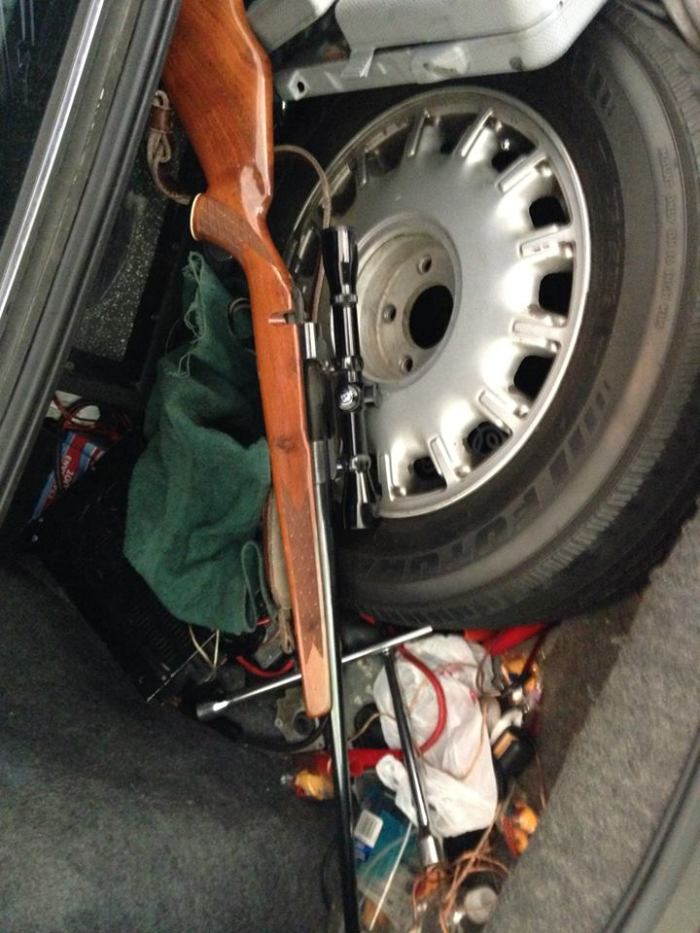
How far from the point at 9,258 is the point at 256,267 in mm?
320

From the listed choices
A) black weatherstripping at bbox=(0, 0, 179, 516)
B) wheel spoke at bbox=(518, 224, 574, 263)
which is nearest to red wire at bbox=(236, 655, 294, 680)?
black weatherstripping at bbox=(0, 0, 179, 516)

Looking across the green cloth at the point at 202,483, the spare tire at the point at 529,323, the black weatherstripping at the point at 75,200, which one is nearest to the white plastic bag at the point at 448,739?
the spare tire at the point at 529,323

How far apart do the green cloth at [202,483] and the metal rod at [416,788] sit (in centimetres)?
22

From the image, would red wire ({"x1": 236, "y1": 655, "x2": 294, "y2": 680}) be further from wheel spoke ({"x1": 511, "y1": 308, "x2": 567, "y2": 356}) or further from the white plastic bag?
wheel spoke ({"x1": 511, "y1": 308, "x2": 567, "y2": 356})

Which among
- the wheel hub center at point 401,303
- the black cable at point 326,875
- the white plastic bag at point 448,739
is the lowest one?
the black cable at point 326,875

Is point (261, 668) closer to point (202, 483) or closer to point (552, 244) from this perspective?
point (202, 483)

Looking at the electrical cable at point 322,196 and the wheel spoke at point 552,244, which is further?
the electrical cable at point 322,196

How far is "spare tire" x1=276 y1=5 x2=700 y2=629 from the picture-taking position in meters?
0.78

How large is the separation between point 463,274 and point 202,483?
0.41m

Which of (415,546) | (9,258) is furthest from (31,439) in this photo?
(415,546)

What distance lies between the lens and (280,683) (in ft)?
3.83

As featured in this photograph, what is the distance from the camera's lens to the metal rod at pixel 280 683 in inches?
43.9

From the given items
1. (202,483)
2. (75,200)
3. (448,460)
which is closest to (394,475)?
(448,460)

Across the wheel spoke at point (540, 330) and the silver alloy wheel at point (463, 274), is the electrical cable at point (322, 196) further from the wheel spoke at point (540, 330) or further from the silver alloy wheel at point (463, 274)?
the wheel spoke at point (540, 330)
